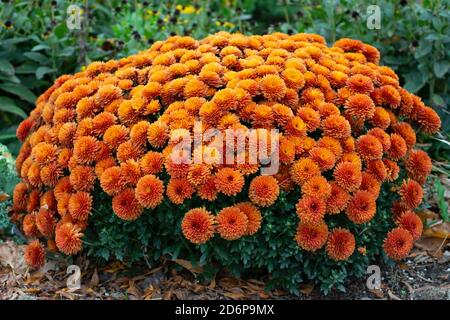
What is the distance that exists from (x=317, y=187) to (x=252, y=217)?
0.30 metres

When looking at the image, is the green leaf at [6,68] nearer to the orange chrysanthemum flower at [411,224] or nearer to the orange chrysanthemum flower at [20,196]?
the orange chrysanthemum flower at [20,196]

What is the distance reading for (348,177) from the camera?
2959 millimetres

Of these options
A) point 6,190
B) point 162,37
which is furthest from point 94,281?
point 162,37

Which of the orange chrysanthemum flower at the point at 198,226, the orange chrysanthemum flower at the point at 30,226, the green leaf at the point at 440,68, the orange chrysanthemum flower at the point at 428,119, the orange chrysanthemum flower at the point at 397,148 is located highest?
the green leaf at the point at 440,68

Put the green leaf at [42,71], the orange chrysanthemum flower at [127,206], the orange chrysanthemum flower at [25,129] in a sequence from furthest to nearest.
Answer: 1. the green leaf at [42,71]
2. the orange chrysanthemum flower at [25,129]
3. the orange chrysanthemum flower at [127,206]

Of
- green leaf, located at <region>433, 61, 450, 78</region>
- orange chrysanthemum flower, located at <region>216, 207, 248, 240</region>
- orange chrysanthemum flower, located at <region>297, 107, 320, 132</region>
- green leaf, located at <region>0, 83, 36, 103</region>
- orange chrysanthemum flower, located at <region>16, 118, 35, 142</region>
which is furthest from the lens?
green leaf, located at <region>0, 83, 36, 103</region>

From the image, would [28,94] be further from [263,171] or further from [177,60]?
[263,171]

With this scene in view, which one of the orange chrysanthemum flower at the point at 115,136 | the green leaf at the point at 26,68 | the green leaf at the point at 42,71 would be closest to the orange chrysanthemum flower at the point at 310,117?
the orange chrysanthemum flower at the point at 115,136

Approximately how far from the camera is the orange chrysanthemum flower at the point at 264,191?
2.88 m

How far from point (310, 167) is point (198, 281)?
31.6 inches

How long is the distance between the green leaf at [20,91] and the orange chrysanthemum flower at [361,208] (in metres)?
2.62

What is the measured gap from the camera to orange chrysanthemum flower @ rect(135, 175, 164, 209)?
2.89 meters

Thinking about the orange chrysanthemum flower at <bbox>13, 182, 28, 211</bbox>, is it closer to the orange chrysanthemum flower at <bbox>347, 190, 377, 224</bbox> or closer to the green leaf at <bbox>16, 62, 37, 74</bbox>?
the green leaf at <bbox>16, 62, 37, 74</bbox>

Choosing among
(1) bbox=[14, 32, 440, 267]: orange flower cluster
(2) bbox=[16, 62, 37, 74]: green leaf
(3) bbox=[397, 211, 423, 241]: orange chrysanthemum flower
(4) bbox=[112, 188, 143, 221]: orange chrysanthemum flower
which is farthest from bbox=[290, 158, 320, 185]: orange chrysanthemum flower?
(2) bbox=[16, 62, 37, 74]: green leaf
